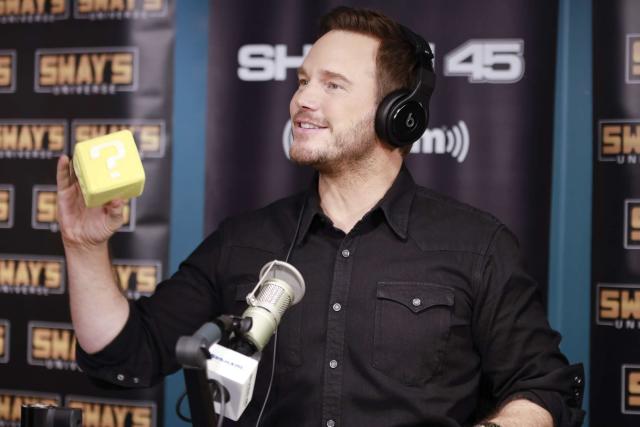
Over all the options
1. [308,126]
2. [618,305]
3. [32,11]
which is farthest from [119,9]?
[618,305]

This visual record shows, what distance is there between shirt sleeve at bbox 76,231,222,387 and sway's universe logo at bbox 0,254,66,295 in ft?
3.78

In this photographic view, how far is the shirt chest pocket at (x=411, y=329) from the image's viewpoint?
205cm

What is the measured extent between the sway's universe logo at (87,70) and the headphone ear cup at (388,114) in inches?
52.9

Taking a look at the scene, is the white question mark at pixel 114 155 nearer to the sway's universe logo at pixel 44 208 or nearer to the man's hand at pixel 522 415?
the man's hand at pixel 522 415

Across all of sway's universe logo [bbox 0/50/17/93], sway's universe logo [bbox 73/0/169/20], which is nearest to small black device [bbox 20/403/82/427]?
sway's universe logo [bbox 73/0/169/20]

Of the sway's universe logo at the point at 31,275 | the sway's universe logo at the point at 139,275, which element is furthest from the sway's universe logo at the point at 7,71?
the sway's universe logo at the point at 139,275

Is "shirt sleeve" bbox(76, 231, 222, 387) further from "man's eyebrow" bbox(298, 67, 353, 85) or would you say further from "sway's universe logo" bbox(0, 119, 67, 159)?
"sway's universe logo" bbox(0, 119, 67, 159)

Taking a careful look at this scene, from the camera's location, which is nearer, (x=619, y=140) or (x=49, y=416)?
(x=49, y=416)

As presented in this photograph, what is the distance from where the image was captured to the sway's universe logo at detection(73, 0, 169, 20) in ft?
10.5

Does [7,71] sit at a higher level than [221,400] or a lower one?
higher

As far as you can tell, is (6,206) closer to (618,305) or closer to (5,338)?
(5,338)

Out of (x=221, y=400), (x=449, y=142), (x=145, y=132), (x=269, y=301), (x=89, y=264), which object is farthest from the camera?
(x=145, y=132)

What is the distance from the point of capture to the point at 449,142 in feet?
9.62

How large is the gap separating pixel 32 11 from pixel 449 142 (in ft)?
5.43
